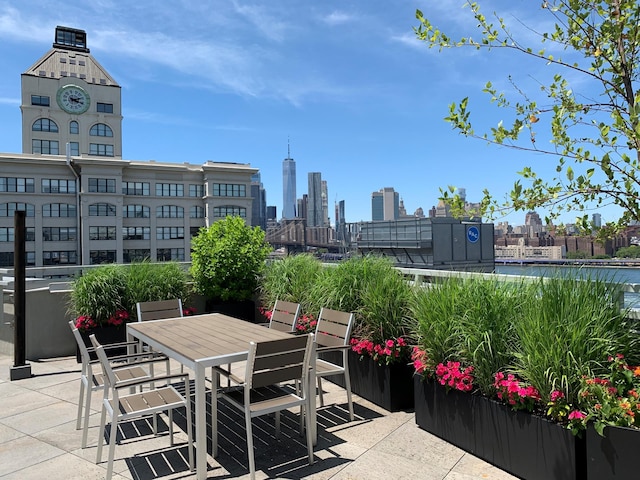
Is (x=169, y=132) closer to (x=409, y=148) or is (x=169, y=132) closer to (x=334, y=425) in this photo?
(x=409, y=148)

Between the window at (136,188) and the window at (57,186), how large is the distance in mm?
6332

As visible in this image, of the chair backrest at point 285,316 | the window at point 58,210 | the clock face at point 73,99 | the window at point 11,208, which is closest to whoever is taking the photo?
the chair backrest at point 285,316

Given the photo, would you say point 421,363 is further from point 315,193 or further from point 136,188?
point 315,193

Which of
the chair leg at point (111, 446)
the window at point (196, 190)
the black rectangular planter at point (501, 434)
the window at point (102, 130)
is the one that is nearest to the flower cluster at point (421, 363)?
the black rectangular planter at point (501, 434)

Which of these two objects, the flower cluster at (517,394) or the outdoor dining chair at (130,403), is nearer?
the flower cluster at (517,394)

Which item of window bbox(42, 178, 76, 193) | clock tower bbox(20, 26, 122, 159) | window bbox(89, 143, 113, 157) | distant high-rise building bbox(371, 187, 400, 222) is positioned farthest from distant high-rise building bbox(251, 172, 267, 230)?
window bbox(42, 178, 76, 193)

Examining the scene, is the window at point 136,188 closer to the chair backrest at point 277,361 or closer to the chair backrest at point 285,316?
the chair backrest at point 285,316

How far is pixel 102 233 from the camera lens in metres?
61.9

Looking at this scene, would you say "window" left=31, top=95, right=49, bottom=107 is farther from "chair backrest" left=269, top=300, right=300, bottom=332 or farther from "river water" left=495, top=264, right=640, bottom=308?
"river water" left=495, top=264, right=640, bottom=308

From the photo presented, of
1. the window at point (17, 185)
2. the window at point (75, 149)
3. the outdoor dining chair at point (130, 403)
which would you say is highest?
the window at point (75, 149)

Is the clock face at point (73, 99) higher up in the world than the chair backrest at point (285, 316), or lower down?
higher up

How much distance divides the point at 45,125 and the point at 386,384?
268 feet

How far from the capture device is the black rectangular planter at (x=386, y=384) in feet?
14.9

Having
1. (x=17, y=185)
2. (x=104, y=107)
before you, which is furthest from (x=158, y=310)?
(x=104, y=107)
